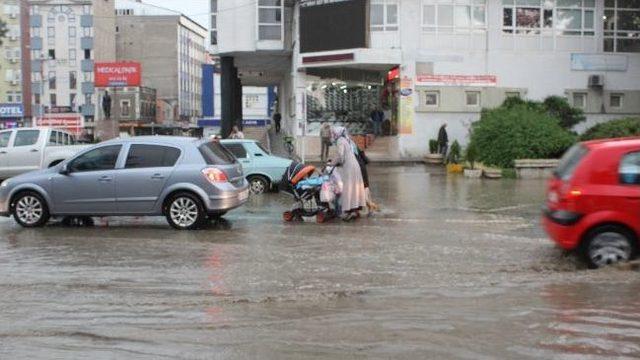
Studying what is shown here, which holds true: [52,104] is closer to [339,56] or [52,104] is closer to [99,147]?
[339,56]

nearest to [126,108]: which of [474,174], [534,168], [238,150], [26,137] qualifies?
[26,137]

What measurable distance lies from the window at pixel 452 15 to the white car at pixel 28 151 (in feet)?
58.8

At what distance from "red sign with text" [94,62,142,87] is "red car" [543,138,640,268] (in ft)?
223

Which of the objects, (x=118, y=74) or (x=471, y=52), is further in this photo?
(x=118, y=74)

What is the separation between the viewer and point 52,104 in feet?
330

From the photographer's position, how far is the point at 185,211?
40.0 ft

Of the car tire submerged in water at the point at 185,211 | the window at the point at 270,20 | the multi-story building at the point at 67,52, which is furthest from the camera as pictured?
the multi-story building at the point at 67,52

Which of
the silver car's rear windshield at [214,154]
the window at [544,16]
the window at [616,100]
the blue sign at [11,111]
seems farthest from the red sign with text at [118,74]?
the silver car's rear windshield at [214,154]

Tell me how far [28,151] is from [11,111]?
78.1 meters

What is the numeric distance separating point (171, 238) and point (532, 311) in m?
6.43

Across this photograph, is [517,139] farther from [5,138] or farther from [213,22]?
[213,22]

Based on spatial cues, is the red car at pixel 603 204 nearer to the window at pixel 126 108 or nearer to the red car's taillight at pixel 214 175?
the red car's taillight at pixel 214 175

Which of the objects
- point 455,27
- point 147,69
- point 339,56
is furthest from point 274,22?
point 147,69

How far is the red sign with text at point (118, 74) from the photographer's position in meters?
72.1
